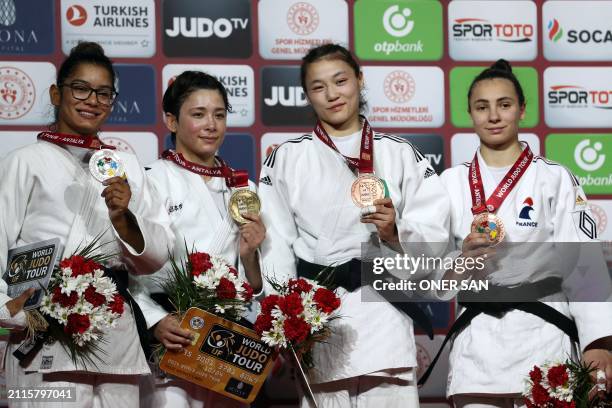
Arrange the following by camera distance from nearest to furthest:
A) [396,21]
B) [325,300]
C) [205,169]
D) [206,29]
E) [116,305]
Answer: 1. [116,305]
2. [325,300]
3. [205,169]
4. [206,29]
5. [396,21]

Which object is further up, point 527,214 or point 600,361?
point 527,214

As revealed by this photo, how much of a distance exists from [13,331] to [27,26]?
7.02ft

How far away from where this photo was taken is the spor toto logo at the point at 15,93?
5012 mm

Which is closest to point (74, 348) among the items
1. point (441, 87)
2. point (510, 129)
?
point (510, 129)

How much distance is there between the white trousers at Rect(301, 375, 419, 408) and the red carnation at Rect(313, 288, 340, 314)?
0.38 m

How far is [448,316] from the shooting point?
5258 millimetres

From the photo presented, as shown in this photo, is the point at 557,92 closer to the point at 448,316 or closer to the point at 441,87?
the point at 441,87

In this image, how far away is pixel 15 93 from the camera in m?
5.02

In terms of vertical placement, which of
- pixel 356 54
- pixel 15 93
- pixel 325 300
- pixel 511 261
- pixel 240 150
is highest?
pixel 356 54

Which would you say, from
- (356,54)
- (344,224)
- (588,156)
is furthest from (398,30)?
(344,224)

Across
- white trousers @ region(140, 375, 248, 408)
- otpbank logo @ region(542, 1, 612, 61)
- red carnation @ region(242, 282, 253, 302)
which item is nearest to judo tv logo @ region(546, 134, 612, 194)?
otpbank logo @ region(542, 1, 612, 61)

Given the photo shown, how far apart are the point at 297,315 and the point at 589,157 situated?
99.4 inches

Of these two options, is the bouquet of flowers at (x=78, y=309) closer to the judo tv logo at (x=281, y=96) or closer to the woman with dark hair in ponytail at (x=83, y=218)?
the woman with dark hair in ponytail at (x=83, y=218)

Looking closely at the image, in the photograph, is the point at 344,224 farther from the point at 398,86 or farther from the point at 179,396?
the point at 398,86
